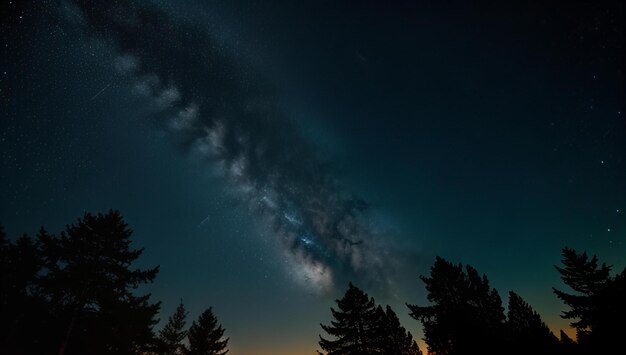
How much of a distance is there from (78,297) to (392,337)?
27100 millimetres

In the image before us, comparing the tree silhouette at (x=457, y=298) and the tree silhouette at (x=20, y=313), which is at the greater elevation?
the tree silhouette at (x=457, y=298)

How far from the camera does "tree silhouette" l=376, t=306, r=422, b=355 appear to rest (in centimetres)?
2531

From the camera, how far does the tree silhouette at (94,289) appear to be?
16.5 metres

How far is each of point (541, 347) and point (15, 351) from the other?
26282 mm

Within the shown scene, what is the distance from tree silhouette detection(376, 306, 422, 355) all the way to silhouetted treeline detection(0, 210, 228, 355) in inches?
741

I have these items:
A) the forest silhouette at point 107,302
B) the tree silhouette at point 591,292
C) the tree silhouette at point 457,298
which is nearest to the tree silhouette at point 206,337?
the forest silhouette at point 107,302

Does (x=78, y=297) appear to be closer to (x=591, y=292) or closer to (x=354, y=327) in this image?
(x=354, y=327)

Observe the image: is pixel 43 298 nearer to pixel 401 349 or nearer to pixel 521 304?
pixel 401 349

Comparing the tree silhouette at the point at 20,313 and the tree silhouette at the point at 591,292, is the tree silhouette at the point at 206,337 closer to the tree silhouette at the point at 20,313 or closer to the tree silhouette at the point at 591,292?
the tree silhouette at the point at 20,313

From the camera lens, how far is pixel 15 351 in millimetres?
16109

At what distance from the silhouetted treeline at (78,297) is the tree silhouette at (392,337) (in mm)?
18832

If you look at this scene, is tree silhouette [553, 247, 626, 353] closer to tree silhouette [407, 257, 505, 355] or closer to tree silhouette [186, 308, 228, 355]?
tree silhouette [407, 257, 505, 355]

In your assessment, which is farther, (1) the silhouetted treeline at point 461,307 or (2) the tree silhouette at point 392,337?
(2) the tree silhouette at point 392,337

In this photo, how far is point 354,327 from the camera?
25.9m
